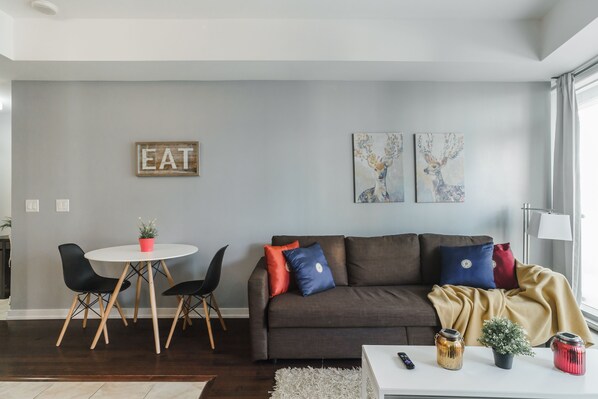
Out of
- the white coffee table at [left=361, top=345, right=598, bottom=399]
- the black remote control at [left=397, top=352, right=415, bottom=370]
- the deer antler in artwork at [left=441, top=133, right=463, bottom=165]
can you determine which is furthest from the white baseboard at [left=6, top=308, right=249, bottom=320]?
the deer antler in artwork at [left=441, top=133, right=463, bottom=165]

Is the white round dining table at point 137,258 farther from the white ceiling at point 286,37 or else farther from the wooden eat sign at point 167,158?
the white ceiling at point 286,37

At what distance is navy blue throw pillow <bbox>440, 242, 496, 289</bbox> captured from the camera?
96.8 inches

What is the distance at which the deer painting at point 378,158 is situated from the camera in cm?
314

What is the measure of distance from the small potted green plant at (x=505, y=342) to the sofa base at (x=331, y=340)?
2.48 ft

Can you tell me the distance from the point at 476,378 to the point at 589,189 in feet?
8.58

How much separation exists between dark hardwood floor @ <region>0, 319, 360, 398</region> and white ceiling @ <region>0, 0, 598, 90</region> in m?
2.41

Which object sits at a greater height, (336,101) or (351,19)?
(351,19)

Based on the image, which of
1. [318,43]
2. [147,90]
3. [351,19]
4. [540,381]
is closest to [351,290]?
[540,381]

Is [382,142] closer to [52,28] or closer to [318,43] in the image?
[318,43]

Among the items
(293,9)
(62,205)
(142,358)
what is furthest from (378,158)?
(62,205)

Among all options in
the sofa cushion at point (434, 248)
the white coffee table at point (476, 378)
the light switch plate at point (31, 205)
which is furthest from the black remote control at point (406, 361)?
the light switch plate at point (31, 205)

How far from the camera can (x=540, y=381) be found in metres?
1.35

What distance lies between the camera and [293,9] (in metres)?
2.56

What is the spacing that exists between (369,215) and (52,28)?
133 inches
